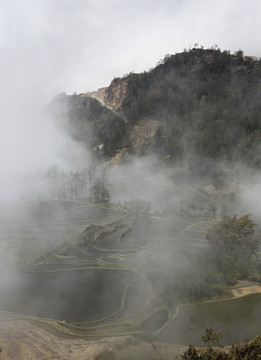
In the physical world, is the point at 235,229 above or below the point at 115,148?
below

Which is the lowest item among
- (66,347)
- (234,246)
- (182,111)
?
(66,347)

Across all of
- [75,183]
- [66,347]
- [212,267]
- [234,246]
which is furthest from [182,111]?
[66,347]

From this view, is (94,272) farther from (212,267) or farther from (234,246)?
(234,246)

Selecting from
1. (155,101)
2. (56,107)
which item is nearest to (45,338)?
(155,101)

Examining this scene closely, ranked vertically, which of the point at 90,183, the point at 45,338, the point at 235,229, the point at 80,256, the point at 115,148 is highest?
the point at 115,148

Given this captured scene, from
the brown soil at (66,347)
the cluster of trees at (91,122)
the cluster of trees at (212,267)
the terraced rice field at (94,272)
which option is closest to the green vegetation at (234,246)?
the cluster of trees at (212,267)

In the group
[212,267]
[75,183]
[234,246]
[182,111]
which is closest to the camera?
[212,267]

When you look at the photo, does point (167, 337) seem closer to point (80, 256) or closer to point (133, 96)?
point (80, 256)

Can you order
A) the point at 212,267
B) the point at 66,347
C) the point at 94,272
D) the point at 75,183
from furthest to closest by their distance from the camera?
1. the point at 75,183
2. the point at 94,272
3. the point at 212,267
4. the point at 66,347

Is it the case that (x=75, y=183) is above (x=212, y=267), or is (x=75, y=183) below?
above
